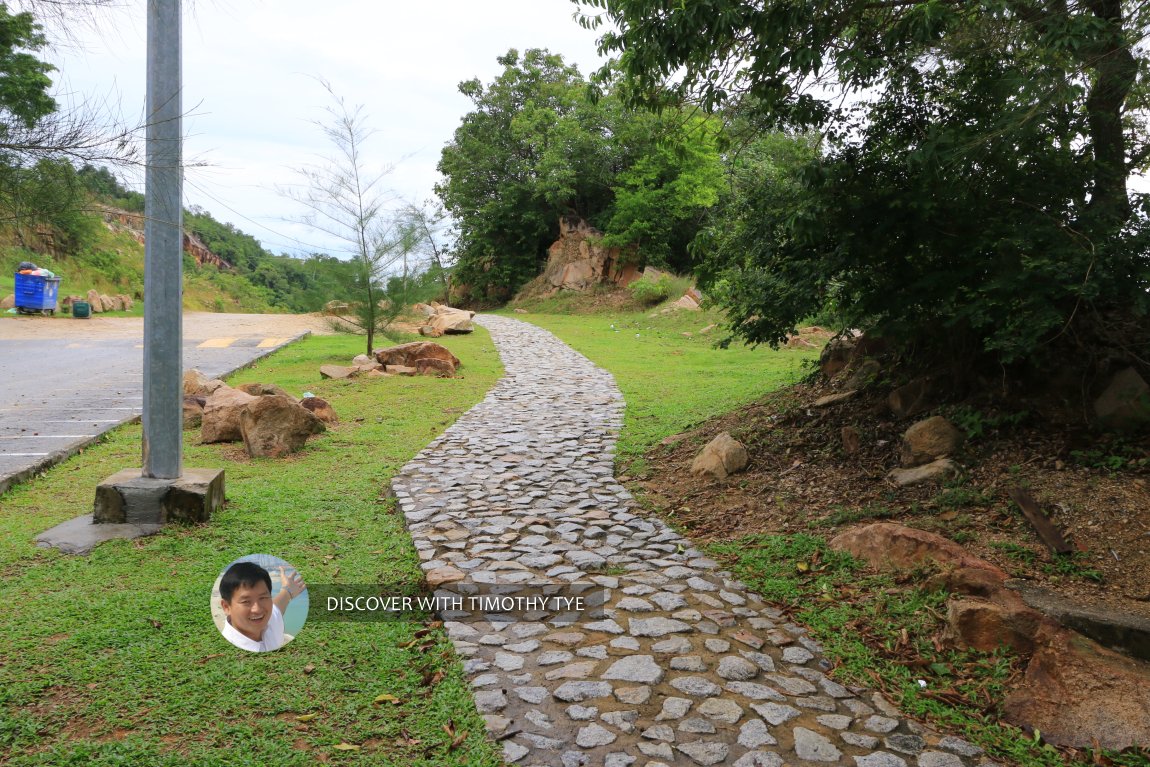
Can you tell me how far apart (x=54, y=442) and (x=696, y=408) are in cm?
669

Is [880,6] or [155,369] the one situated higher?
[880,6]

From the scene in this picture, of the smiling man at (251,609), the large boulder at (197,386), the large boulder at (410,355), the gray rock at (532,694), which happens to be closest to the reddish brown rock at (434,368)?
the large boulder at (410,355)

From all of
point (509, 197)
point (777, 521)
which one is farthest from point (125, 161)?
point (509, 197)

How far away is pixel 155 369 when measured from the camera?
502cm

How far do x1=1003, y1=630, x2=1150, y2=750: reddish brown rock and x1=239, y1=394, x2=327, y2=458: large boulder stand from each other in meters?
→ 6.30

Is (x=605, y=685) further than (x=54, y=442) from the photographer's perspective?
No

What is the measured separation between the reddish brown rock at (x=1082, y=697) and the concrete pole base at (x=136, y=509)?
15.4ft

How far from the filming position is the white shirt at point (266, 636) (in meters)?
3.57

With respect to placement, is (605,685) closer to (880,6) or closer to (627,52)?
(627,52)

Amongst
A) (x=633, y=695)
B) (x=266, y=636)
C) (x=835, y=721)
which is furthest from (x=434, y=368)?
(x=835, y=721)

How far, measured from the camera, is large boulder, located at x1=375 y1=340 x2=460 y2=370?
13461 mm

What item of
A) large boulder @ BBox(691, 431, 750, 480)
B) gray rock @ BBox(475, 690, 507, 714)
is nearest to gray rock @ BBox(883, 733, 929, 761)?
gray rock @ BBox(475, 690, 507, 714)

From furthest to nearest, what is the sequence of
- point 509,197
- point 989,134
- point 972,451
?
point 509,197 < point 972,451 < point 989,134

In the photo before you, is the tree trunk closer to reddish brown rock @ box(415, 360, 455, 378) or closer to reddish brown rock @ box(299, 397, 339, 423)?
reddish brown rock @ box(299, 397, 339, 423)
